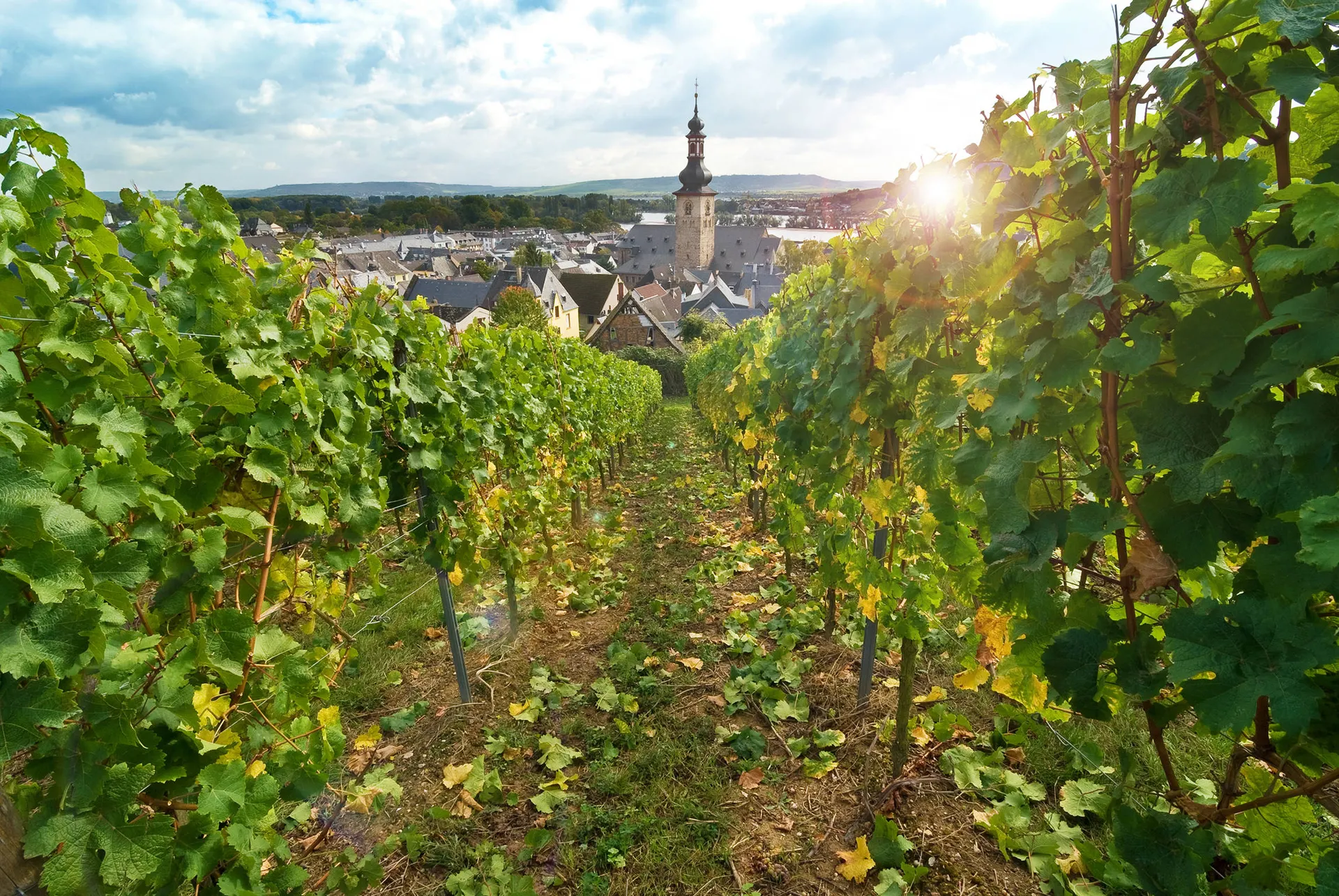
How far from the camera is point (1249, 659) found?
1.08 metres

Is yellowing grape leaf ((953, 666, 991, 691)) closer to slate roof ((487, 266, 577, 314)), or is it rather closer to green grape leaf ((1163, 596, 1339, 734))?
green grape leaf ((1163, 596, 1339, 734))

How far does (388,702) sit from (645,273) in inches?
3126

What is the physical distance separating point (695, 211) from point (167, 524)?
80.1m

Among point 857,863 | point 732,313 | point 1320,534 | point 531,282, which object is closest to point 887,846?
point 857,863

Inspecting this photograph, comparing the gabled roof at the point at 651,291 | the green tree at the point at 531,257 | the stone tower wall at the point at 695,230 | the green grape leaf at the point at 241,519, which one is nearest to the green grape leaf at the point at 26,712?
the green grape leaf at the point at 241,519

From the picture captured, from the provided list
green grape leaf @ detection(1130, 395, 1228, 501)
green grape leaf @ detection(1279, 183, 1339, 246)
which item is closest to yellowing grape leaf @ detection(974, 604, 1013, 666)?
green grape leaf @ detection(1130, 395, 1228, 501)

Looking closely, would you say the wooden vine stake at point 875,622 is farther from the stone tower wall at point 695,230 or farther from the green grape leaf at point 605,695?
the stone tower wall at point 695,230

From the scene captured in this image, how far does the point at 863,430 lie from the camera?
3250mm

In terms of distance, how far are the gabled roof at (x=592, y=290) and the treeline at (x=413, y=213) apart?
70453 millimetres

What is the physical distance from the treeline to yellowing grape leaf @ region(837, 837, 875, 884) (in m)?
124

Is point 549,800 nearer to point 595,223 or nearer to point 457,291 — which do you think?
point 457,291

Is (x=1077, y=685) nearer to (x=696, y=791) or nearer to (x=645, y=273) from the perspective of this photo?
(x=696, y=791)

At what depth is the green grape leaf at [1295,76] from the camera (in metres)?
0.98

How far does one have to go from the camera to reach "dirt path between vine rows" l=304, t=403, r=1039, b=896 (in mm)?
2670
